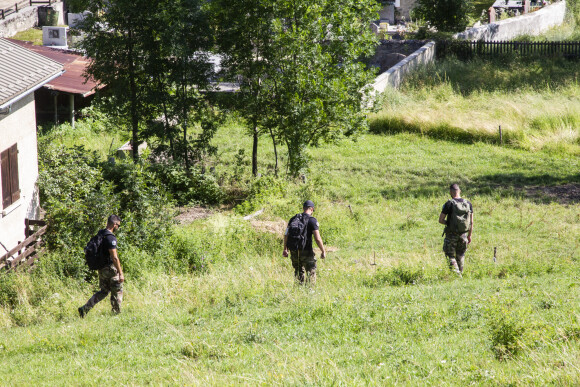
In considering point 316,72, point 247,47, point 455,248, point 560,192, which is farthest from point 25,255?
point 560,192

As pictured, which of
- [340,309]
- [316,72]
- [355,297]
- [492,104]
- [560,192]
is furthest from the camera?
[492,104]

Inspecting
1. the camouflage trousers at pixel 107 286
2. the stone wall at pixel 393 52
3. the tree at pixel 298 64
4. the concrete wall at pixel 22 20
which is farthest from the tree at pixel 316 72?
the concrete wall at pixel 22 20

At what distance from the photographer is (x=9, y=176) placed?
13055 mm

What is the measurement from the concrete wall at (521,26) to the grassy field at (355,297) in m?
15.5

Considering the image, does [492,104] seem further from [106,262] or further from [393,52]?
[106,262]

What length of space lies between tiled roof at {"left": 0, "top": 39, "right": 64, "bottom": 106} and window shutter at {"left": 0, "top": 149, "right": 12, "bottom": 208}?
139 cm

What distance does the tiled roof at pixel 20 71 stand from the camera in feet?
40.2

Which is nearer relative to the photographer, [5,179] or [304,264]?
[304,264]

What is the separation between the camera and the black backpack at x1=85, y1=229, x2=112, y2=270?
9383 millimetres

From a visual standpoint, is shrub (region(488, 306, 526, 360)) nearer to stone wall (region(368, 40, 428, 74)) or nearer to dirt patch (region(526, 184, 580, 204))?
dirt patch (region(526, 184, 580, 204))

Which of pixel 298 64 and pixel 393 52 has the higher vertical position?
pixel 393 52

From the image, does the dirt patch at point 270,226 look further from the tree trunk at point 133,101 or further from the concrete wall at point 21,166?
the concrete wall at point 21,166

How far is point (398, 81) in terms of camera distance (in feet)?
90.9

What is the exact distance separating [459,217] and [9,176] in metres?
8.93
